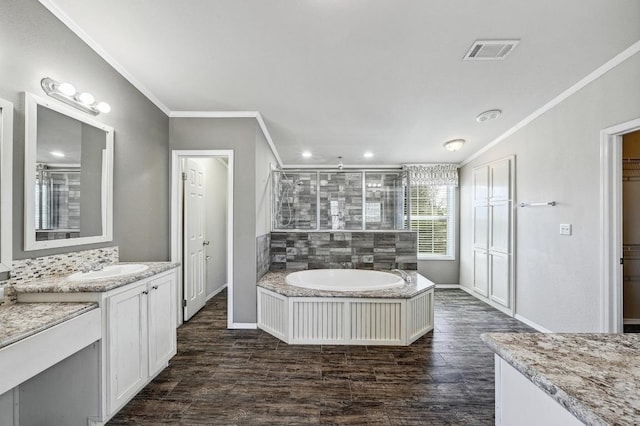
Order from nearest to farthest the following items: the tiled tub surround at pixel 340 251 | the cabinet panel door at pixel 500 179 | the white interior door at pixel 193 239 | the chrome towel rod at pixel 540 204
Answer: the chrome towel rod at pixel 540 204 < the white interior door at pixel 193 239 < the cabinet panel door at pixel 500 179 < the tiled tub surround at pixel 340 251

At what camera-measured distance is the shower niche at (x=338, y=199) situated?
14.4ft

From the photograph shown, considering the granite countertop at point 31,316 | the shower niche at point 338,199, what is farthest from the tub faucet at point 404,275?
the granite countertop at point 31,316

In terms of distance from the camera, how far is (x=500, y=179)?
4066mm

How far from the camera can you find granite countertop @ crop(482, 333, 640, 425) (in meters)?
0.67

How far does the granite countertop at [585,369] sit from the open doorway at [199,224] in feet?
9.20

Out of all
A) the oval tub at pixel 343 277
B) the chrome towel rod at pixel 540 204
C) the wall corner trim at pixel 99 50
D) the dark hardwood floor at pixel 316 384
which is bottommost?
the dark hardwood floor at pixel 316 384

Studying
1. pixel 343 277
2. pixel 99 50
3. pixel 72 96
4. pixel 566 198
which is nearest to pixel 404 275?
pixel 343 277

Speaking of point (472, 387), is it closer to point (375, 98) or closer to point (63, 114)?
point (375, 98)

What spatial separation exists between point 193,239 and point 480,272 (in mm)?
4180

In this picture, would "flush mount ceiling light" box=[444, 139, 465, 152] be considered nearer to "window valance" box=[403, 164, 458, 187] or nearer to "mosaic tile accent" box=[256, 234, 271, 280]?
"window valance" box=[403, 164, 458, 187]

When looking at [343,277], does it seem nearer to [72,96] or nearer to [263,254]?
[263,254]

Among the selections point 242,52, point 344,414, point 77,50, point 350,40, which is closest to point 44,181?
point 77,50

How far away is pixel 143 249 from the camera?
2.88 m

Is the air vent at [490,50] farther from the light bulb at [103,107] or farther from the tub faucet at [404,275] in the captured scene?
the light bulb at [103,107]
